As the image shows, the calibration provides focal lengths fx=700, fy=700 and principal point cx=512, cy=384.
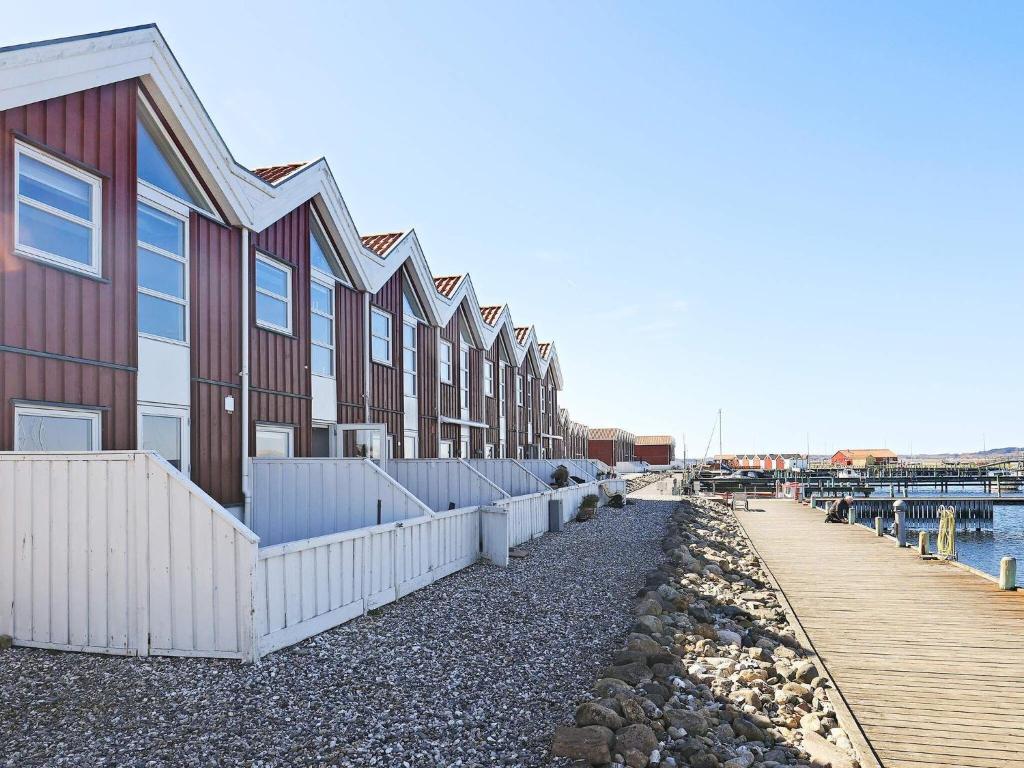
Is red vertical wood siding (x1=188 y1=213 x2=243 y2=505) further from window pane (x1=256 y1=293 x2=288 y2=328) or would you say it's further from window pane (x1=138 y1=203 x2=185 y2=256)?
window pane (x1=256 y1=293 x2=288 y2=328)

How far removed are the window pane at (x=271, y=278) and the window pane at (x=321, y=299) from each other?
878 mm

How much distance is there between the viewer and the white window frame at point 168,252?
10.0 m

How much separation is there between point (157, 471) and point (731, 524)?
2144cm

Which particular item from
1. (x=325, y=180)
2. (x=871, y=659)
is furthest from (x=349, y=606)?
(x=325, y=180)

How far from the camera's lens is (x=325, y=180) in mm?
14430

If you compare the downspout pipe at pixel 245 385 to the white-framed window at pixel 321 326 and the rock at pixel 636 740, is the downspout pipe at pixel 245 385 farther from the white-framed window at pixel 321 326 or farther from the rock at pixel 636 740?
the rock at pixel 636 740

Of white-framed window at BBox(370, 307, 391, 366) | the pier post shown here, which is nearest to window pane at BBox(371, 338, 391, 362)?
white-framed window at BBox(370, 307, 391, 366)

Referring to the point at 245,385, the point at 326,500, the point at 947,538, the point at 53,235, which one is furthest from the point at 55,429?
the point at 947,538

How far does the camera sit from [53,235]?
339 inches

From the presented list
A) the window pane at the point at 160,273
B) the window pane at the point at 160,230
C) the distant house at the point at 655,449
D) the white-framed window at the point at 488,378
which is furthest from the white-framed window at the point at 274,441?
the distant house at the point at 655,449

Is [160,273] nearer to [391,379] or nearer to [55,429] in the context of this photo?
[55,429]

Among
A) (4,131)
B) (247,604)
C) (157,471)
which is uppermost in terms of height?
(4,131)

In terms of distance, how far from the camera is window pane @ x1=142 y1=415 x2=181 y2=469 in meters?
9.89

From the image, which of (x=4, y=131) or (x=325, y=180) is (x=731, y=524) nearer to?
(x=325, y=180)
